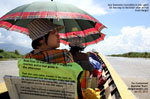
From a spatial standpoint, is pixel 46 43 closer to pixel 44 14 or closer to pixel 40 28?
pixel 40 28

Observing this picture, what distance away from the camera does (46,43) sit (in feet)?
7.58

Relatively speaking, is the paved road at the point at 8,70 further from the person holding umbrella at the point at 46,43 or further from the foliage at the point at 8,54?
the foliage at the point at 8,54

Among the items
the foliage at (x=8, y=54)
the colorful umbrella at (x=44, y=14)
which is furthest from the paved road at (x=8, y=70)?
the foliage at (x=8, y=54)

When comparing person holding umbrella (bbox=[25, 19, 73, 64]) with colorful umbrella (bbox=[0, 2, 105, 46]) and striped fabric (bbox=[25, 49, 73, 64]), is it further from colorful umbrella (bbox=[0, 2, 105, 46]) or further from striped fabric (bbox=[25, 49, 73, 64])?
colorful umbrella (bbox=[0, 2, 105, 46])

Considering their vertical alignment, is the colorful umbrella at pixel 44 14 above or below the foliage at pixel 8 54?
above

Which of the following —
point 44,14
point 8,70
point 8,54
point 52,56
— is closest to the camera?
point 52,56

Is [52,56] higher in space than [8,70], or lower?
higher

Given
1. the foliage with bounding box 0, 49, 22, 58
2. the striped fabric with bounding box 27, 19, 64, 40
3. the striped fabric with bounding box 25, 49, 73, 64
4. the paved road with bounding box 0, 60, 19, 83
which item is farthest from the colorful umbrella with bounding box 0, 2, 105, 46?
the foliage with bounding box 0, 49, 22, 58

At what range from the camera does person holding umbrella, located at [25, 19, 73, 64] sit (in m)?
2.26

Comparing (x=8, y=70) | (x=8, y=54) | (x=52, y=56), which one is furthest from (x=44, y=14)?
(x=8, y=54)

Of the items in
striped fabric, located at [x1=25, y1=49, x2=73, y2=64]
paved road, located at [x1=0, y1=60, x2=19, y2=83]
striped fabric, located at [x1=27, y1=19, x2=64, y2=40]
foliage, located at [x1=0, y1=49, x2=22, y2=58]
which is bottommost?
foliage, located at [x1=0, y1=49, x2=22, y2=58]

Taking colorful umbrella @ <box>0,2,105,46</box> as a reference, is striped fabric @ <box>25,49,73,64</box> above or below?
below

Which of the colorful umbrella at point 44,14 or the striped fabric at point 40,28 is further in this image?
the colorful umbrella at point 44,14

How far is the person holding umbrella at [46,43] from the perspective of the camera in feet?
7.43
